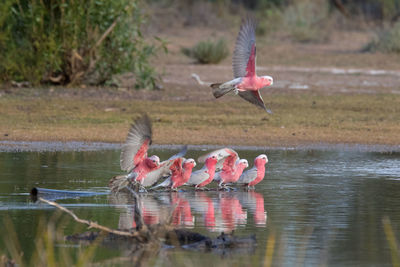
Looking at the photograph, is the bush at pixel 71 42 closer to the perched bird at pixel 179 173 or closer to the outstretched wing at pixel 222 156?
the outstretched wing at pixel 222 156

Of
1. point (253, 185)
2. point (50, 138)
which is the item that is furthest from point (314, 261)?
point (50, 138)

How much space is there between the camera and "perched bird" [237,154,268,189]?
10820 millimetres

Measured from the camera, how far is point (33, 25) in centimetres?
2006

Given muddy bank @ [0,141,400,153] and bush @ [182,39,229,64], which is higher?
bush @ [182,39,229,64]

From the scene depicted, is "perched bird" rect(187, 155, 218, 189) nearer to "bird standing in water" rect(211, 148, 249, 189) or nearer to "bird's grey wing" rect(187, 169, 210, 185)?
"bird's grey wing" rect(187, 169, 210, 185)

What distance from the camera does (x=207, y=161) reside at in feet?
35.3

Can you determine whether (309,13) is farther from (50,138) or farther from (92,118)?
(50,138)

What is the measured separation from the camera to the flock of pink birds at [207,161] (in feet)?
33.3

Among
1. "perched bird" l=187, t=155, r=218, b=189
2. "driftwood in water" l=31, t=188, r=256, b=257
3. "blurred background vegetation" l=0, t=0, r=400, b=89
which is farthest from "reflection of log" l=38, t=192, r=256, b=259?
"blurred background vegetation" l=0, t=0, r=400, b=89

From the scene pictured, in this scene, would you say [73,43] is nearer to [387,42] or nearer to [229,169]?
[229,169]

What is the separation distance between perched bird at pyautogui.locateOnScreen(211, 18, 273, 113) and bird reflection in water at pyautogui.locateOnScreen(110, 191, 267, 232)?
1.18 metres

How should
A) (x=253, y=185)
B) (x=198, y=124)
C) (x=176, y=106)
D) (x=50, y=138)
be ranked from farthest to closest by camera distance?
1. (x=176, y=106)
2. (x=198, y=124)
3. (x=50, y=138)
4. (x=253, y=185)

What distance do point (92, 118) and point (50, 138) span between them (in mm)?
2373

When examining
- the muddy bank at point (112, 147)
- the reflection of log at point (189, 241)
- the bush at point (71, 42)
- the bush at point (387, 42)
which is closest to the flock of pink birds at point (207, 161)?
the reflection of log at point (189, 241)
